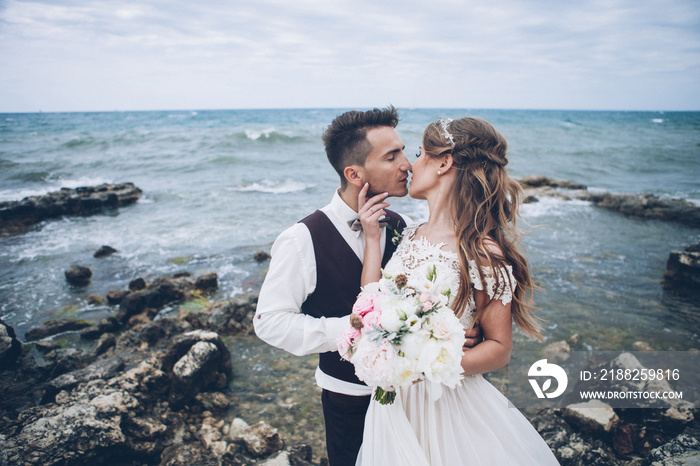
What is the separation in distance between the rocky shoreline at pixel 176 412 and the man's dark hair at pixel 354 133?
275 centimetres

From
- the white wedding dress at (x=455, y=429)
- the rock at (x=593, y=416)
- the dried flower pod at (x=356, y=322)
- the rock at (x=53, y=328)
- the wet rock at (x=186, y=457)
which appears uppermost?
the dried flower pod at (x=356, y=322)

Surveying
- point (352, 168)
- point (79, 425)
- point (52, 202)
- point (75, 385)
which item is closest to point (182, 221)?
point (52, 202)

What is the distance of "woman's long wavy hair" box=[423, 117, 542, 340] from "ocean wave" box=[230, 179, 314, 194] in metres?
16.3

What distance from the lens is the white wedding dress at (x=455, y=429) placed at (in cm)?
224

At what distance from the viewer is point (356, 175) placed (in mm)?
Result: 2920

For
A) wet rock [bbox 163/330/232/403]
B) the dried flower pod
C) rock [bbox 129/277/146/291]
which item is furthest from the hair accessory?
rock [bbox 129/277/146/291]

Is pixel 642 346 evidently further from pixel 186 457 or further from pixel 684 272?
pixel 186 457

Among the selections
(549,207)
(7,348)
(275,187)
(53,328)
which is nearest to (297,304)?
(7,348)

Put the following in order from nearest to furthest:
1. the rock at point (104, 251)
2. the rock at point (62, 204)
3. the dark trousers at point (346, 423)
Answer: the dark trousers at point (346, 423), the rock at point (104, 251), the rock at point (62, 204)

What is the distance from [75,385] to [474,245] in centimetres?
482

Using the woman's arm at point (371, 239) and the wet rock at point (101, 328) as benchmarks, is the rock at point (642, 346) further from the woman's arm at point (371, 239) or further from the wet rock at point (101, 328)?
the wet rock at point (101, 328)

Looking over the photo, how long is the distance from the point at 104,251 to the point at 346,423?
1021cm

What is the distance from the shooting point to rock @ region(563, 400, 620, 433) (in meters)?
3.89

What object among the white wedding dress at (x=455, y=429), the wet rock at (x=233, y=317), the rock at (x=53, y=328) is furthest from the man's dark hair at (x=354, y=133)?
the rock at (x=53, y=328)
